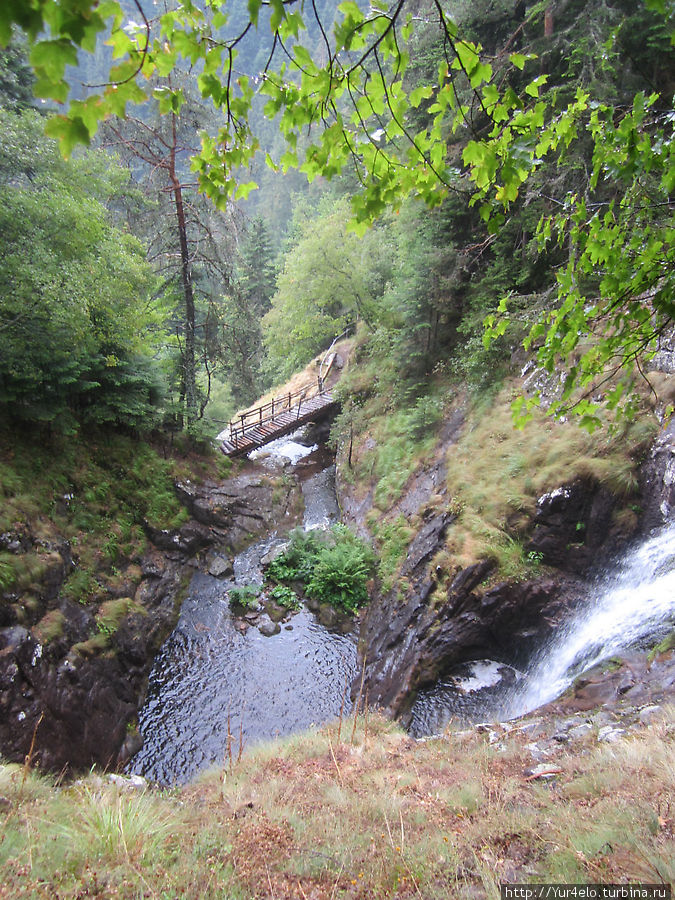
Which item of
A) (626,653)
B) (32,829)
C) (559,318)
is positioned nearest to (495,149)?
(559,318)

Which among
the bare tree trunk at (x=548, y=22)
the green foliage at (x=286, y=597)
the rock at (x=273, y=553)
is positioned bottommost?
the green foliage at (x=286, y=597)

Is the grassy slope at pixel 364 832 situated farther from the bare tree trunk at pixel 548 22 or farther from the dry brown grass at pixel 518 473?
the bare tree trunk at pixel 548 22

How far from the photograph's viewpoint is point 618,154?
2307 millimetres

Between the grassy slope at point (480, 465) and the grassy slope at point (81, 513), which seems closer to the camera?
the grassy slope at point (480, 465)

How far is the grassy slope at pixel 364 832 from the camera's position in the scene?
260 centimetres

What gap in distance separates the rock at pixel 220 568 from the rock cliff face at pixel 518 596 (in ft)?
15.8

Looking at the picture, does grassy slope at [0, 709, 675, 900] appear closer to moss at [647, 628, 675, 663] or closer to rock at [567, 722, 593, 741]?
rock at [567, 722, 593, 741]

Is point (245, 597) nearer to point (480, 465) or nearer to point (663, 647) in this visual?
point (480, 465)

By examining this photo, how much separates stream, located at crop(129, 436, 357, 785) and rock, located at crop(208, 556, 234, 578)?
0.16 metres

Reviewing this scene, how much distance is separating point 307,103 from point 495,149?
2.97 feet

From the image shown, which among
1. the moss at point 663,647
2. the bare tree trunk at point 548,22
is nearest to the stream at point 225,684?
the moss at point 663,647

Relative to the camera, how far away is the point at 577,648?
689 centimetres

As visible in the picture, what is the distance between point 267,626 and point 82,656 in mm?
3776

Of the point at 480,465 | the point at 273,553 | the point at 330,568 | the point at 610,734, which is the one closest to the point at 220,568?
the point at 273,553
